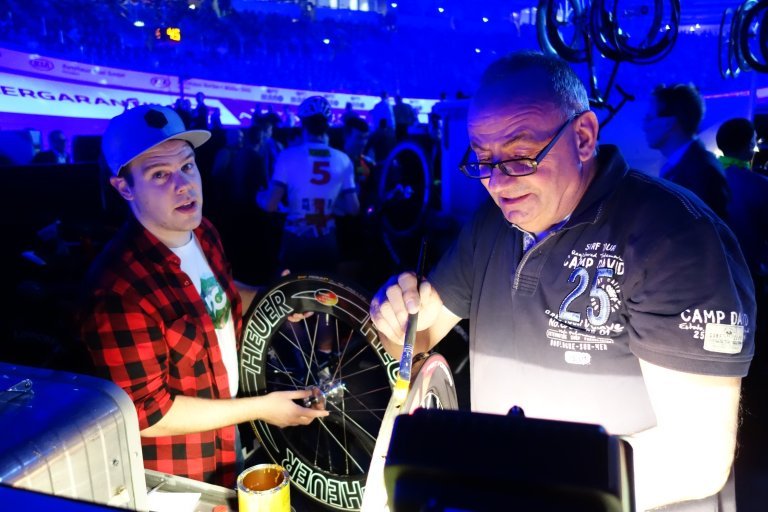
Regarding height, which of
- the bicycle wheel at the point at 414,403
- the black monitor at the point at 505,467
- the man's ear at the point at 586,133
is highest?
the man's ear at the point at 586,133

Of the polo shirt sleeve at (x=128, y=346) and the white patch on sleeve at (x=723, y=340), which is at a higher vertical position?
the white patch on sleeve at (x=723, y=340)

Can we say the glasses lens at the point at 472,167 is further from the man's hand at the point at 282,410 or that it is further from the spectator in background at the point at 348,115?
the spectator in background at the point at 348,115

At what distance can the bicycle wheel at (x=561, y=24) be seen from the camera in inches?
Answer: 261

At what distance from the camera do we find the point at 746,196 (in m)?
4.32

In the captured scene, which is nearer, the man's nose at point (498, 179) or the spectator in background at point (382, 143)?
the man's nose at point (498, 179)

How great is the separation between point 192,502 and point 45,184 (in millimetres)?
4689

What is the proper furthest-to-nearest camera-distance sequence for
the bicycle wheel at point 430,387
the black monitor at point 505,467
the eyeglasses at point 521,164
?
the eyeglasses at point 521,164 < the bicycle wheel at point 430,387 < the black monitor at point 505,467

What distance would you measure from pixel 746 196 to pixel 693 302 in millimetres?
3861

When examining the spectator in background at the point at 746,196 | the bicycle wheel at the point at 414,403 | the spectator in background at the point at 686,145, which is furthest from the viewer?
the spectator in background at the point at 746,196

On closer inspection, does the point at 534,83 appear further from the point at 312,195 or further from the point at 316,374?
the point at 312,195

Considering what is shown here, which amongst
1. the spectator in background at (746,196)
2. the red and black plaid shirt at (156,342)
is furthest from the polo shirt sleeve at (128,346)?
the spectator in background at (746,196)

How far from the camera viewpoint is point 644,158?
7383 mm

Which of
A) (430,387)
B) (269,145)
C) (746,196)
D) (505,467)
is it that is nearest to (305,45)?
(269,145)

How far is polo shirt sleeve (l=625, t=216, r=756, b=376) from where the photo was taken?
111 centimetres
